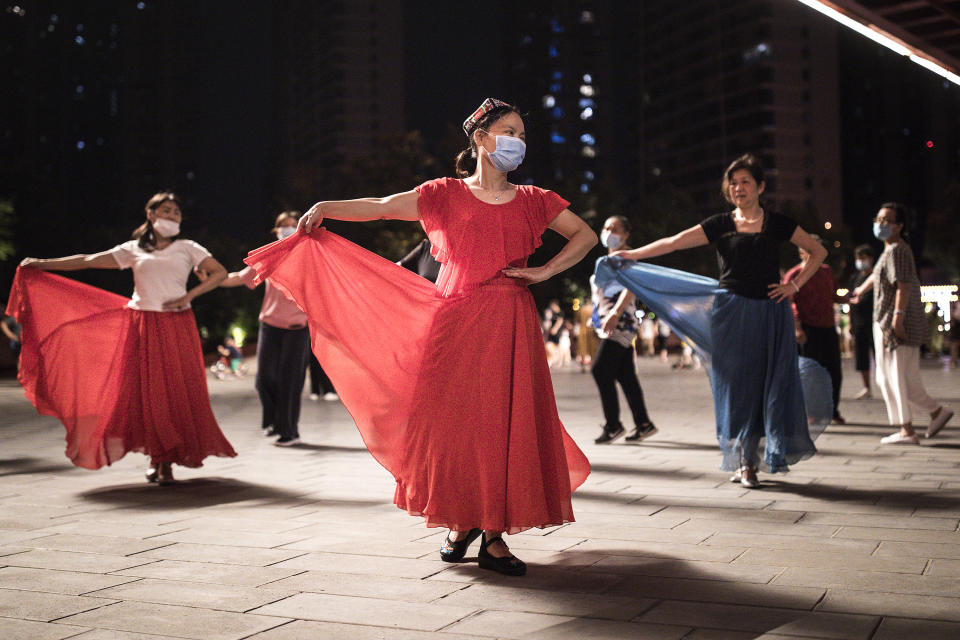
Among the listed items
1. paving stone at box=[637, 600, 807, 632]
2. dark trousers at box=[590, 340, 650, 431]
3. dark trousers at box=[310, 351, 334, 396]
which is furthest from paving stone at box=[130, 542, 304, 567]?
dark trousers at box=[310, 351, 334, 396]

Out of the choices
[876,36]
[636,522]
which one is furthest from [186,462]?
[876,36]

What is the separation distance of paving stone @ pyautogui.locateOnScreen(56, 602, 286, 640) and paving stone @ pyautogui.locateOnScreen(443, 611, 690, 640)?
0.78m

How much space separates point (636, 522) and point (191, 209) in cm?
18116

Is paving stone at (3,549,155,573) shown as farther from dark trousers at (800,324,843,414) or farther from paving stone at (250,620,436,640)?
dark trousers at (800,324,843,414)

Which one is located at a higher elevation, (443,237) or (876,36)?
(876,36)

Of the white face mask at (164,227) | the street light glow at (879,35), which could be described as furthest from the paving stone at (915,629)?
the white face mask at (164,227)

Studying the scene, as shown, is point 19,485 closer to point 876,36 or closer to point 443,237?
point 443,237

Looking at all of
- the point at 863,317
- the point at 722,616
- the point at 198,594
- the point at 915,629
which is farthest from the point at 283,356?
the point at 915,629

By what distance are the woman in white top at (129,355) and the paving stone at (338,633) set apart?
455 cm

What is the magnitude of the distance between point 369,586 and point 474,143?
2343 millimetres

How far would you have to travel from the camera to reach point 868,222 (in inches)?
5197

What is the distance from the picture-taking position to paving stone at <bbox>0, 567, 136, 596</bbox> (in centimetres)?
492

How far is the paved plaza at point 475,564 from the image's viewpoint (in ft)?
14.0

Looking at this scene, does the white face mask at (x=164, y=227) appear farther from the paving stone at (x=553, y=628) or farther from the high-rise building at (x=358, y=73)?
the high-rise building at (x=358, y=73)
